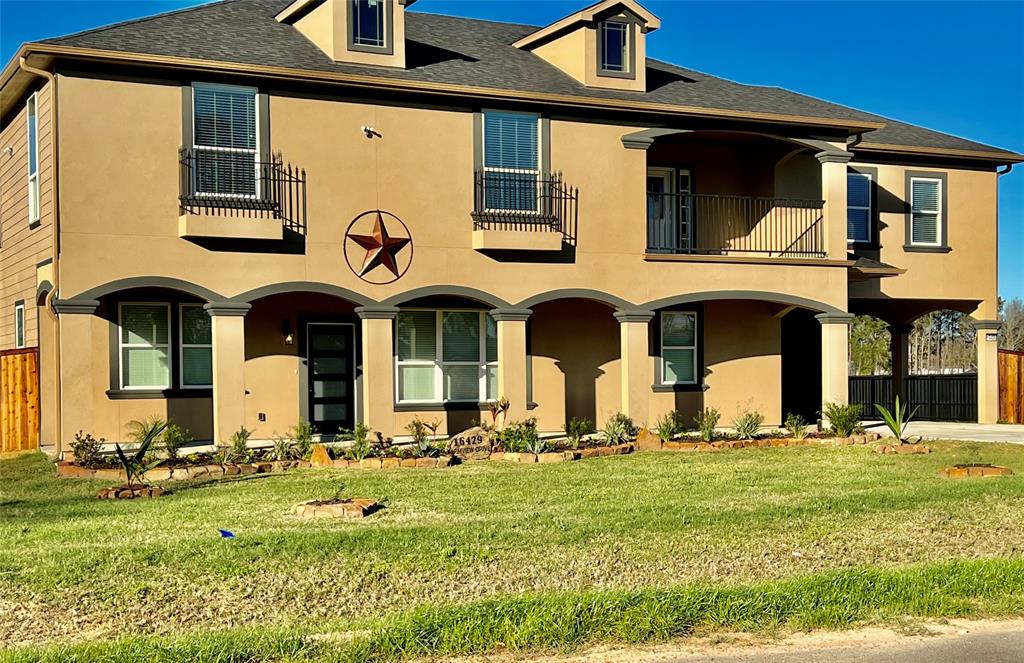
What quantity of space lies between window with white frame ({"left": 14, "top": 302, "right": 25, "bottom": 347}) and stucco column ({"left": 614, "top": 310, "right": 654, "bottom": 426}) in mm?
10987

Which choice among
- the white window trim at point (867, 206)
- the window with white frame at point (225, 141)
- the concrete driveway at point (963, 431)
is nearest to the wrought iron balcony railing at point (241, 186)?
the window with white frame at point (225, 141)

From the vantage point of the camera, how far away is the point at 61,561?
8.69 m

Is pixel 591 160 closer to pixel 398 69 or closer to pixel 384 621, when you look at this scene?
pixel 398 69

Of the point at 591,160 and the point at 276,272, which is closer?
the point at 276,272

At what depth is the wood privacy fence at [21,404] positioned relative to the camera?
61.2 feet

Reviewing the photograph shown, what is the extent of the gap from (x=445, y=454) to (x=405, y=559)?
7.33 metres

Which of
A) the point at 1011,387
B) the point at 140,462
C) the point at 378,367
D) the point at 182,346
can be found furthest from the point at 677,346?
the point at 140,462

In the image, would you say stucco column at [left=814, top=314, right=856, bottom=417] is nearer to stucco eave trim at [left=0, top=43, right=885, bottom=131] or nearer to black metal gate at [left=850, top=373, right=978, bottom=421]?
stucco eave trim at [left=0, top=43, right=885, bottom=131]

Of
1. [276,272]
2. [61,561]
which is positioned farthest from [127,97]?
[61,561]

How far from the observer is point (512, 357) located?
1880 cm

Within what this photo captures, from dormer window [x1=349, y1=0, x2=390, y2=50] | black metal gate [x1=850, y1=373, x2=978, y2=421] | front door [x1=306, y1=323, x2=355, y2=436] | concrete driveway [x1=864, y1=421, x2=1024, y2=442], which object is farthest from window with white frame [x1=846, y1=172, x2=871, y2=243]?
front door [x1=306, y1=323, x2=355, y2=436]

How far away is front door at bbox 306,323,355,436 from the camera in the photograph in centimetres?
1969

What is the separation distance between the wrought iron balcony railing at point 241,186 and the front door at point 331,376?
2.92 m

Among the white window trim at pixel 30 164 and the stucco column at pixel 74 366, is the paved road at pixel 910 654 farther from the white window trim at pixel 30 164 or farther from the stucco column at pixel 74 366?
the white window trim at pixel 30 164
